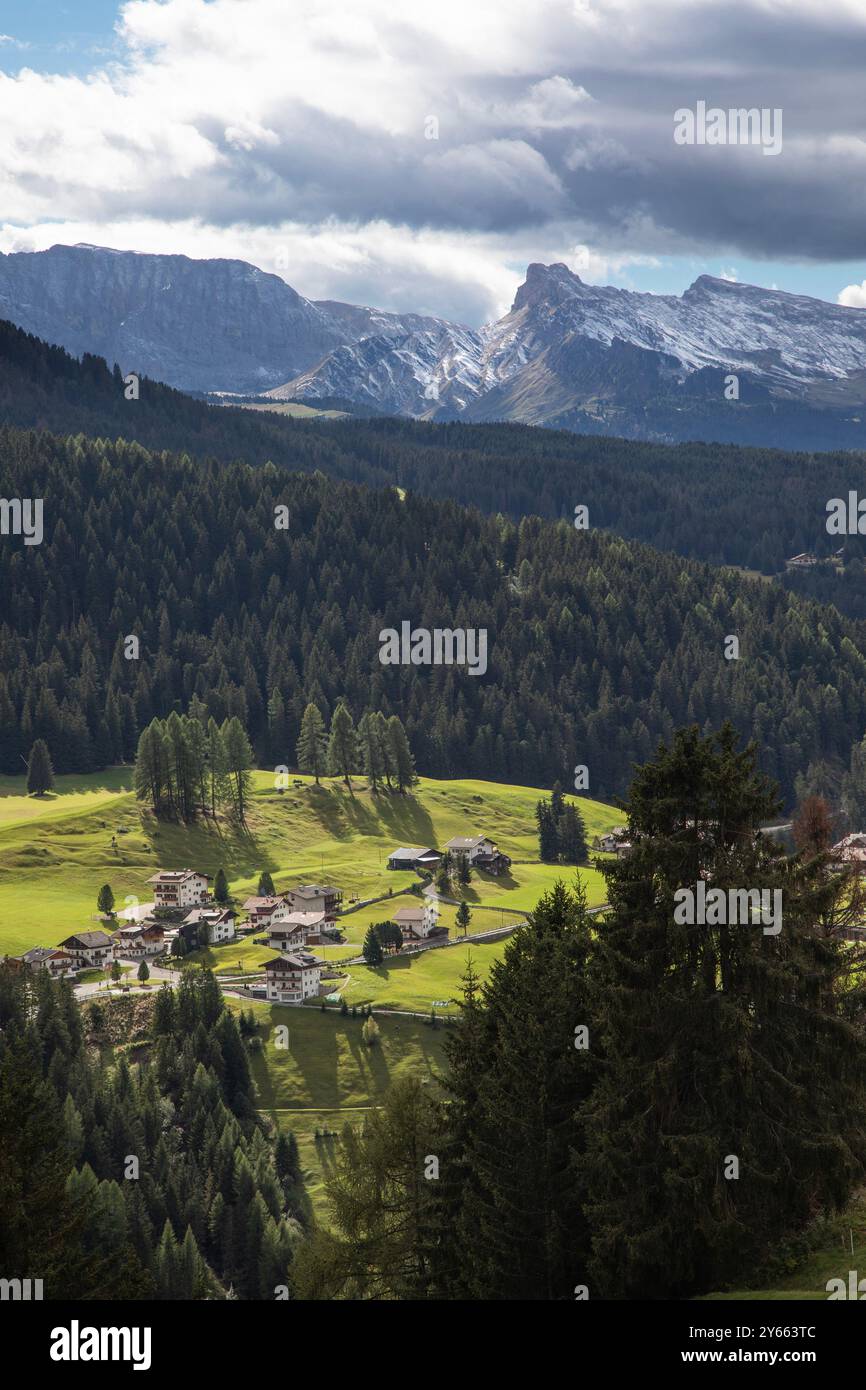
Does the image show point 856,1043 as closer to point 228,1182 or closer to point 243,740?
point 228,1182

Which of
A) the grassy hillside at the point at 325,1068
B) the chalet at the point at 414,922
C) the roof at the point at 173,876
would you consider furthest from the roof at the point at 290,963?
the roof at the point at 173,876

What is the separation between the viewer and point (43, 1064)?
96812mm

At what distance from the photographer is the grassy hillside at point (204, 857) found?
480ft

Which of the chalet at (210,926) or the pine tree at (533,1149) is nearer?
the pine tree at (533,1149)

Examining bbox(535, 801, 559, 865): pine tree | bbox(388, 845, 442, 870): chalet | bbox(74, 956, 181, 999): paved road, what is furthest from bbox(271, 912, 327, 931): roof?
bbox(535, 801, 559, 865): pine tree

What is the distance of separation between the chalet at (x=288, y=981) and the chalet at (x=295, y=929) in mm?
11334

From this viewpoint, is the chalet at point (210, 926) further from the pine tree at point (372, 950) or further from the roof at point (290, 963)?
the pine tree at point (372, 950)

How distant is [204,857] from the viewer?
170875mm

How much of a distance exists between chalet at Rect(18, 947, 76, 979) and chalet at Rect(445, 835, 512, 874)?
60.8 meters

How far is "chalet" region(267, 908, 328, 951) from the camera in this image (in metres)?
132

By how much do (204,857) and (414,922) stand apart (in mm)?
41648
